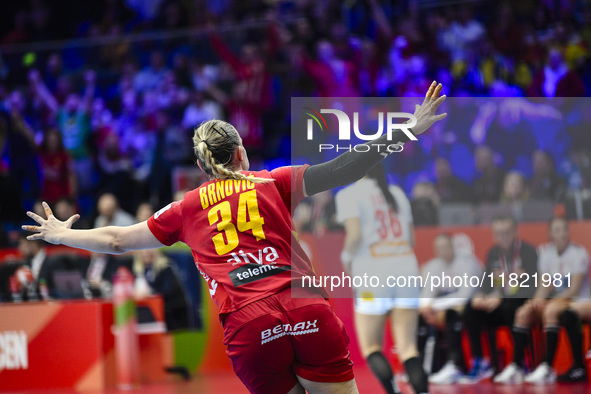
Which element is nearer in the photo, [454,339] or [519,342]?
[519,342]

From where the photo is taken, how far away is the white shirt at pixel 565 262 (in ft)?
16.0

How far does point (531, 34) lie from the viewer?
923 cm

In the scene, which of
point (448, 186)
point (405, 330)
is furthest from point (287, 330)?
point (448, 186)

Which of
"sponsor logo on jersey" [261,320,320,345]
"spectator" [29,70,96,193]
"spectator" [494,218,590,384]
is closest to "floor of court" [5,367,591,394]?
"spectator" [494,218,590,384]

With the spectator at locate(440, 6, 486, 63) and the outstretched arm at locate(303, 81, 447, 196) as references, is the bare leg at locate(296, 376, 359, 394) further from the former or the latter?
the spectator at locate(440, 6, 486, 63)

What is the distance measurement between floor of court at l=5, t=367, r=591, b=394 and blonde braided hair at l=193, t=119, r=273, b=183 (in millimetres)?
3941

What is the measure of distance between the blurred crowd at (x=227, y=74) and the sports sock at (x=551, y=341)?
113 inches

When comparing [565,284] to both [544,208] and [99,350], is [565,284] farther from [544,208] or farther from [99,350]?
[99,350]

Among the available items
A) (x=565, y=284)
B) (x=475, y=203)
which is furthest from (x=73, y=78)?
(x=565, y=284)

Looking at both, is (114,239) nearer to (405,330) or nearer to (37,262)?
(405,330)

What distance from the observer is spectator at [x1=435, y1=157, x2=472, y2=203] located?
5.28 metres

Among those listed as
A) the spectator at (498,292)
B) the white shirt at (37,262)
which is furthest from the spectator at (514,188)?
the white shirt at (37,262)

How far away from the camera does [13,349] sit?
739 cm

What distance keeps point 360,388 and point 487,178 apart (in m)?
2.35
